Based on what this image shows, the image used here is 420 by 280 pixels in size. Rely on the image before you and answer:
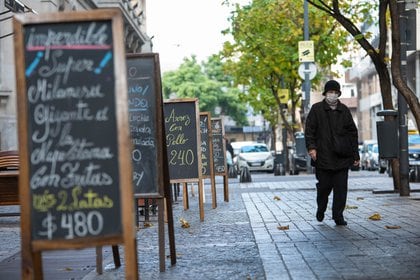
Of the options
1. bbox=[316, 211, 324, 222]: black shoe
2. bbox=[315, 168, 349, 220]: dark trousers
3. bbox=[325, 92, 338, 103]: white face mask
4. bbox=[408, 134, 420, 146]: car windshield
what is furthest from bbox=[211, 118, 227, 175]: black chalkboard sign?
bbox=[408, 134, 420, 146]: car windshield

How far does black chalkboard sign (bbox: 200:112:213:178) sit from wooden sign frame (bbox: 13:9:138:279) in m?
10.4

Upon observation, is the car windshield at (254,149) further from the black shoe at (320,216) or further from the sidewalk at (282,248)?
the black shoe at (320,216)

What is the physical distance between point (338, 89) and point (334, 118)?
0.36 m

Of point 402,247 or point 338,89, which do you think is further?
point 338,89

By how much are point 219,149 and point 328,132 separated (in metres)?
8.22

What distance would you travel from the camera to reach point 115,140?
5.59 m

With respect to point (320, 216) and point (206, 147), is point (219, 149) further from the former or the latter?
point (320, 216)

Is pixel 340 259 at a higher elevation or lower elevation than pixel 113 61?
lower

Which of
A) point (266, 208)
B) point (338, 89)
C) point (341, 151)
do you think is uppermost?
point (338, 89)

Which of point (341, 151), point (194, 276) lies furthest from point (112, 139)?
point (341, 151)

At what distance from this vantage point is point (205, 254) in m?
8.87

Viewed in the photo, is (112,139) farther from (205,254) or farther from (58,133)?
(205,254)

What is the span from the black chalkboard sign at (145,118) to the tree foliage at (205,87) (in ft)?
262

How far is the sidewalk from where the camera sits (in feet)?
24.5
